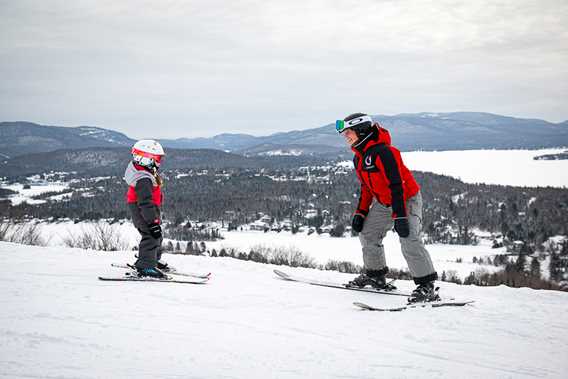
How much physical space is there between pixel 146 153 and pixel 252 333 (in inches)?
127

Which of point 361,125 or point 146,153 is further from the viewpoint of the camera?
point 146,153

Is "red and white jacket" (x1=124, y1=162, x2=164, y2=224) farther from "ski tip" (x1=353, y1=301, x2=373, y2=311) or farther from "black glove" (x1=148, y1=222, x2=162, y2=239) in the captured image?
"ski tip" (x1=353, y1=301, x2=373, y2=311)

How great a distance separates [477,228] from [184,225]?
70.9m

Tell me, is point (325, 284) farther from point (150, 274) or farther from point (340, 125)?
point (150, 274)

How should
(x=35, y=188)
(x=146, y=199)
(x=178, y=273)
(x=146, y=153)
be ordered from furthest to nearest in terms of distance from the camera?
1. (x=35, y=188)
2. (x=178, y=273)
3. (x=146, y=153)
4. (x=146, y=199)

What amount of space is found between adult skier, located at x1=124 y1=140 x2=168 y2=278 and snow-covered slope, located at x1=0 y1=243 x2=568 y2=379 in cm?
58

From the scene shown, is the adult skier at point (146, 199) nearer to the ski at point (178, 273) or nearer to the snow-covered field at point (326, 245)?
the ski at point (178, 273)

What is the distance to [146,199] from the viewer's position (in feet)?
18.9

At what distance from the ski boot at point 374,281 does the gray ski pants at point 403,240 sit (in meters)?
0.07

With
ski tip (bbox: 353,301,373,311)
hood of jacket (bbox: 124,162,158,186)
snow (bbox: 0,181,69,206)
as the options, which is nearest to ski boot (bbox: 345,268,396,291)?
ski tip (bbox: 353,301,373,311)

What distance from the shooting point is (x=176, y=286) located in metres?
5.46

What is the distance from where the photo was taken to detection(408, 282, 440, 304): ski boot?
16.9 ft

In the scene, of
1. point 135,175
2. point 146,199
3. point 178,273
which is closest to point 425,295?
point 178,273

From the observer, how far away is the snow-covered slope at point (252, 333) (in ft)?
10.0
